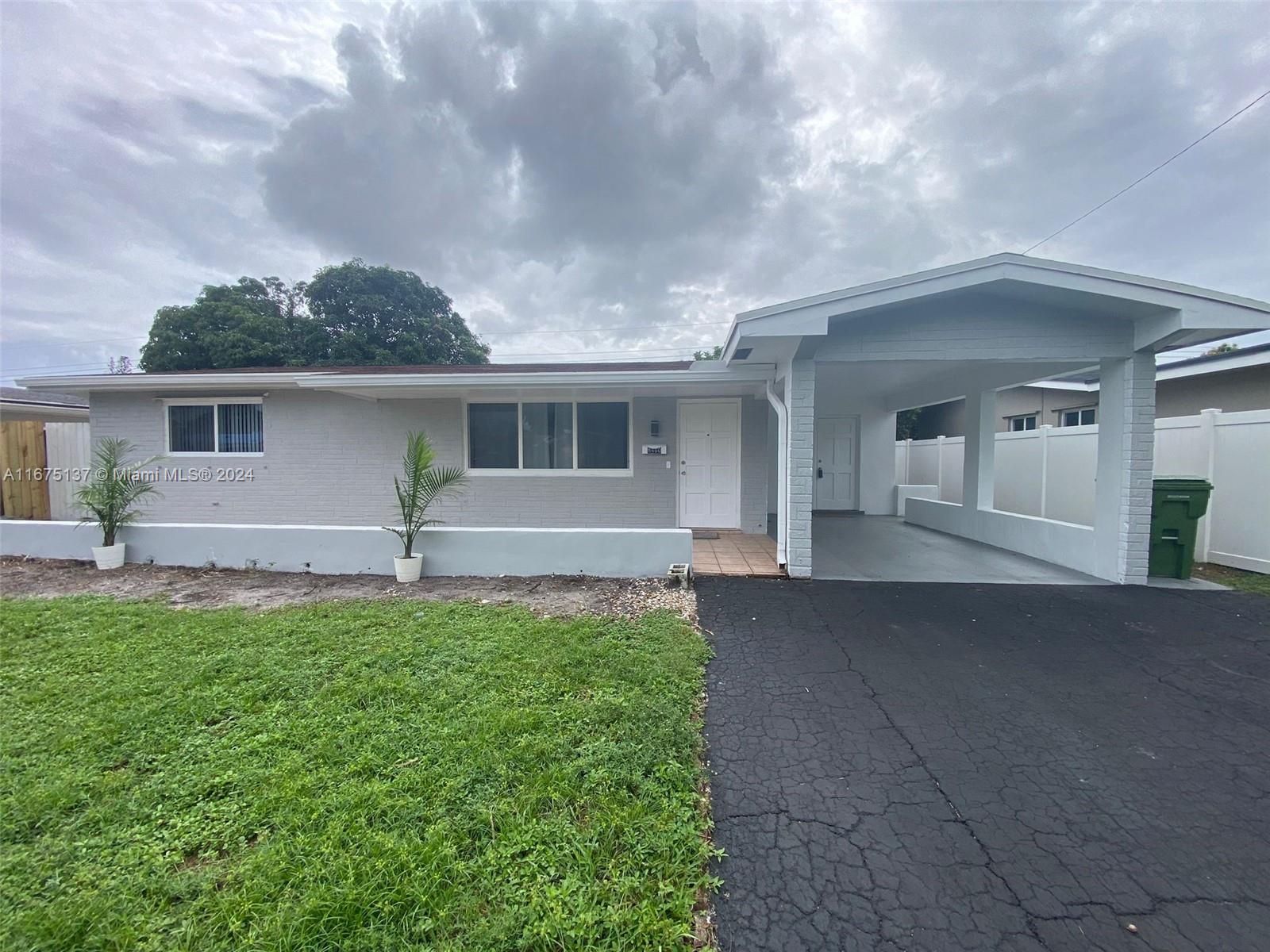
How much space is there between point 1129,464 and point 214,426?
1377 centimetres

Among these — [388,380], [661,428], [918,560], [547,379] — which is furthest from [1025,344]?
[388,380]

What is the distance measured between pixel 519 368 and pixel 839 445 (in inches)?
311

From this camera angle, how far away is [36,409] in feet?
38.8

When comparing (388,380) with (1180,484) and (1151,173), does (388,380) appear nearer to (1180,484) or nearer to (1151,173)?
(1180,484)

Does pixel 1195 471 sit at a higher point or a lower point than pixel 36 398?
lower

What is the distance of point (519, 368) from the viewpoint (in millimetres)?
8914

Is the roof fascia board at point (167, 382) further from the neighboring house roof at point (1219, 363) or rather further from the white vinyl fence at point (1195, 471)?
the neighboring house roof at point (1219, 363)

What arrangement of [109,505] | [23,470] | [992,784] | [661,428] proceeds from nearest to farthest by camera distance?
[992,784]
[109,505]
[661,428]
[23,470]

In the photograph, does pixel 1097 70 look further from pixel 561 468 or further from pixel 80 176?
pixel 80 176

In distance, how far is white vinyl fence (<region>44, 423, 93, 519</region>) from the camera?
32.1 ft

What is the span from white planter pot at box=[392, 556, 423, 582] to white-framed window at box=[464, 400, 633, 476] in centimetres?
269

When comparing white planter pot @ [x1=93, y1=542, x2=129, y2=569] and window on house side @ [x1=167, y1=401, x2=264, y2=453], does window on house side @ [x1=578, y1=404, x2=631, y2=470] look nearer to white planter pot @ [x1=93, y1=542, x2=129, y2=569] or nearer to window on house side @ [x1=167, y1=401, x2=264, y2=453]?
window on house side @ [x1=167, y1=401, x2=264, y2=453]

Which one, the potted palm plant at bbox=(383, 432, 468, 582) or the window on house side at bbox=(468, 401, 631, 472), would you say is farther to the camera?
the window on house side at bbox=(468, 401, 631, 472)

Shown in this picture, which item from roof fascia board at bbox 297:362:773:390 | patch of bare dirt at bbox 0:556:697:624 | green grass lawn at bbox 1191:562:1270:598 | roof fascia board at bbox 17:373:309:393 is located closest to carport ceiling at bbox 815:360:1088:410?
roof fascia board at bbox 297:362:773:390
